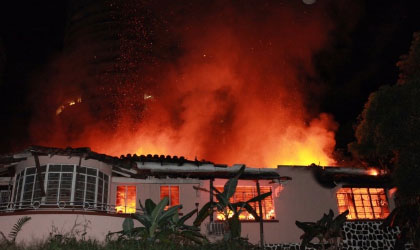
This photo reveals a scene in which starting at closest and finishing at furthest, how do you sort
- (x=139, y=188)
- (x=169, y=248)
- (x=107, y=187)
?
(x=169, y=248), (x=107, y=187), (x=139, y=188)

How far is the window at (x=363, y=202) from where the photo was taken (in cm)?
1842

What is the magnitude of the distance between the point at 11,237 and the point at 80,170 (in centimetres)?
327

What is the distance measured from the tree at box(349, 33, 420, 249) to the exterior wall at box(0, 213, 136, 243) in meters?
11.1

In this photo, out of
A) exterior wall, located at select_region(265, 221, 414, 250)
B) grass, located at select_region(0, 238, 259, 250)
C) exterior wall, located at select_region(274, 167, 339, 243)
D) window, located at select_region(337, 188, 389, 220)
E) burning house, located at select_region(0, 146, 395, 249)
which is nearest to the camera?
grass, located at select_region(0, 238, 259, 250)

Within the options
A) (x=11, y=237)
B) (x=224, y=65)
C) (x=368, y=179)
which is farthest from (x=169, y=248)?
(x=224, y=65)

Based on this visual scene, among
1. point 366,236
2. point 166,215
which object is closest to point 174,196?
point 166,215

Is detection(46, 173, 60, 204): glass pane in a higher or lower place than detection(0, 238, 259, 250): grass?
higher

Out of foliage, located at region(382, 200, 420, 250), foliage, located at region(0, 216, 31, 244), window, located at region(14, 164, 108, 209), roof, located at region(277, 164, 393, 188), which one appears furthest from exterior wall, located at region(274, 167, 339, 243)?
foliage, located at region(0, 216, 31, 244)

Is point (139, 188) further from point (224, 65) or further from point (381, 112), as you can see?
point (224, 65)

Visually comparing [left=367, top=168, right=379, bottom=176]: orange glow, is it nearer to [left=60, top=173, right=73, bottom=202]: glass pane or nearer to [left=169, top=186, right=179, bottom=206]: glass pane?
[left=169, top=186, right=179, bottom=206]: glass pane

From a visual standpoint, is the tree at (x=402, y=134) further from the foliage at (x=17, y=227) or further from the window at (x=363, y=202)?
the foliage at (x=17, y=227)

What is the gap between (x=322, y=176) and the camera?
703 inches

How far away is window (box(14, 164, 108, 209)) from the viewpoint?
551 inches

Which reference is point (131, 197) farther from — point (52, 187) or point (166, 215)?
point (166, 215)
